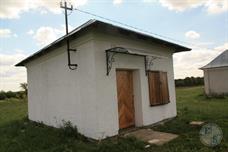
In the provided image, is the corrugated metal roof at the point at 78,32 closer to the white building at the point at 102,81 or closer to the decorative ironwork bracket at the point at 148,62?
the white building at the point at 102,81

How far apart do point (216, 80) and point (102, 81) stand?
1828 cm

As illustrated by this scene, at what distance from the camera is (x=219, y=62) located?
24.0m

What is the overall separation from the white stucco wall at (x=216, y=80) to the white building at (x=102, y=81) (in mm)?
12934

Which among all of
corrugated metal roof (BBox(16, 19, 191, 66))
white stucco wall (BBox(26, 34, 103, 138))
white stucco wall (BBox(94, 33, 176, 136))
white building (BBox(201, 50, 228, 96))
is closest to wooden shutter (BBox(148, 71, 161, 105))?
white stucco wall (BBox(94, 33, 176, 136))

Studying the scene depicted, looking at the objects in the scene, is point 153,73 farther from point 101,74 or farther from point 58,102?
point 58,102

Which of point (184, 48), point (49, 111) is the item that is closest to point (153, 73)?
point (184, 48)

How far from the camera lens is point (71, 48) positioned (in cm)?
865

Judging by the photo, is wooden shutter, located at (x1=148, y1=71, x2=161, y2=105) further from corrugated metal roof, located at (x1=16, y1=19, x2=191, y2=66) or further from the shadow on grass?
the shadow on grass

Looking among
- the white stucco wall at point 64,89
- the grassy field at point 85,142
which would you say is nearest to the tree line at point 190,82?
the grassy field at point 85,142

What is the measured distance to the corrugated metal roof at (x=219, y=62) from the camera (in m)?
23.4

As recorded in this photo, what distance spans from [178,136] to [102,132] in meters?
2.31

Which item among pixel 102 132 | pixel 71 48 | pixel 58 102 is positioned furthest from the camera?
pixel 58 102

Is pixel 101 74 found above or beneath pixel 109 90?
above

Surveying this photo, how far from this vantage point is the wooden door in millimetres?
9078
